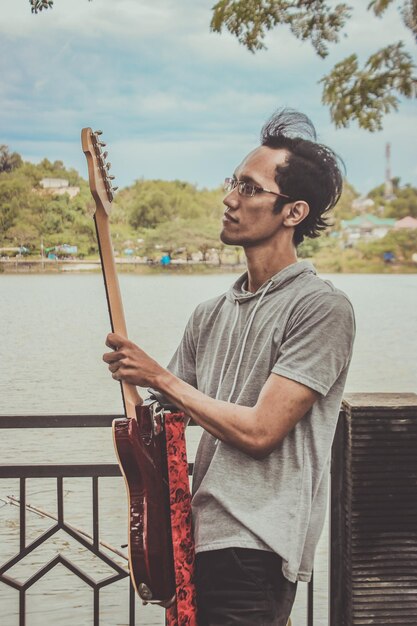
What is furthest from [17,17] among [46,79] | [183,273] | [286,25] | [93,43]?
[286,25]

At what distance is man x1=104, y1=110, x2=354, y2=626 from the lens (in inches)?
47.8

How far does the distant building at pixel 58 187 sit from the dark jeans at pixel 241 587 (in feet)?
14.9

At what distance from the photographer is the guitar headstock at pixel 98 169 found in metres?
1.27

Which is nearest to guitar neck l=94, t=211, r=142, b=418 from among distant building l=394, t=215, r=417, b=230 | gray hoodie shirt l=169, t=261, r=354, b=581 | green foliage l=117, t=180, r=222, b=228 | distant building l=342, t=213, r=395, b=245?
gray hoodie shirt l=169, t=261, r=354, b=581

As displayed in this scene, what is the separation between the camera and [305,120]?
146 cm

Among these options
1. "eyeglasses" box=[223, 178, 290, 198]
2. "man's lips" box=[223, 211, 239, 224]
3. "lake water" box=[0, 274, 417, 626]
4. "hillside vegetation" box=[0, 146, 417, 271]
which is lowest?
"lake water" box=[0, 274, 417, 626]

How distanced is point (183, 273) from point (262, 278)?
290 inches

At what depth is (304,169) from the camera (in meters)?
1.38

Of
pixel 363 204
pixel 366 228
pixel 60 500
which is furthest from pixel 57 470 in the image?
pixel 363 204

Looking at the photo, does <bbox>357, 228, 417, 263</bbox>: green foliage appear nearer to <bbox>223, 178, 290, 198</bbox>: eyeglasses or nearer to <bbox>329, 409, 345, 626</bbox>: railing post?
<bbox>329, 409, 345, 626</bbox>: railing post

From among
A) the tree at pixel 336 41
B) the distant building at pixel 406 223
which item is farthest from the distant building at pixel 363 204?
the tree at pixel 336 41

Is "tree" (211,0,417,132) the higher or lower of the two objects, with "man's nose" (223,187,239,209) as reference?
higher

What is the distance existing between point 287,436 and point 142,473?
234mm

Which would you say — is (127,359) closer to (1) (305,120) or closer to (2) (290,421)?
(2) (290,421)
